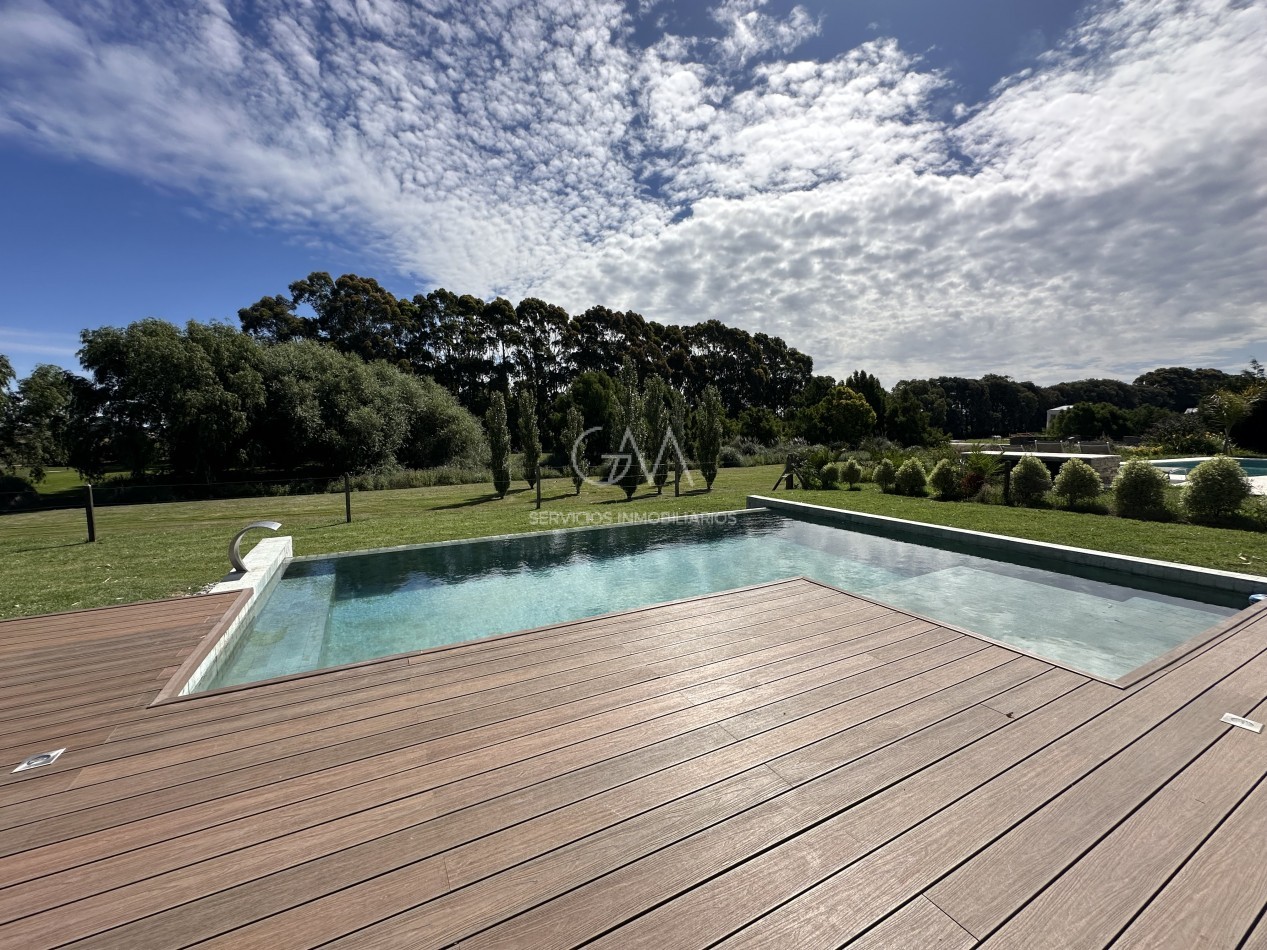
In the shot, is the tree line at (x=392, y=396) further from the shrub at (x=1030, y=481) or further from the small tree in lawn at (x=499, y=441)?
the shrub at (x=1030, y=481)

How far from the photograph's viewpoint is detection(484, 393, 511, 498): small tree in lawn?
1225 cm

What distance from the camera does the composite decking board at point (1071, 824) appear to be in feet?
3.71

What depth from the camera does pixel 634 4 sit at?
21.9 feet

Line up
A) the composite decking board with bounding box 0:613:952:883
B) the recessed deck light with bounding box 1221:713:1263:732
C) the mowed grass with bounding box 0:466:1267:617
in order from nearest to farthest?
1. the composite decking board with bounding box 0:613:952:883
2. the recessed deck light with bounding box 1221:713:1263:732
3. the mowed grass with bounding box 0:466:1267:617

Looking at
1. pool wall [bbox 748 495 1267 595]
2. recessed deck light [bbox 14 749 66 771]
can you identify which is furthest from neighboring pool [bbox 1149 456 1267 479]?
recessed deck light [bbox 14 749 66 771]

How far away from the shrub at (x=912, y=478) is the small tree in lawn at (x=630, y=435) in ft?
19.1

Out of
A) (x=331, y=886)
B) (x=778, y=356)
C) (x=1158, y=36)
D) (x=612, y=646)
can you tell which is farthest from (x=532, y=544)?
(x=778, y=356)

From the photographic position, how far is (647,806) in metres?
1.45

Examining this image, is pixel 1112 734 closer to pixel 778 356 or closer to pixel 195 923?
pixel 195 923

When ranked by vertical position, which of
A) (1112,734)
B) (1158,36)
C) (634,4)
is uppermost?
(634,4)

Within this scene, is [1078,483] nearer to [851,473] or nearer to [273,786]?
[851,473]

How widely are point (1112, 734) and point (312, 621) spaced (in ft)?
18.2

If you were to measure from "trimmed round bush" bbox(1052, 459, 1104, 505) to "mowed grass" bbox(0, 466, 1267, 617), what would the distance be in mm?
502

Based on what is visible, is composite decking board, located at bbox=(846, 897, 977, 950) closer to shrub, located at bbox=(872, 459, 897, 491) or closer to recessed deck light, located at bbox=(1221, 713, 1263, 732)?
recessed deck light, located at bbox=(1221, 713, 1263, 732)
